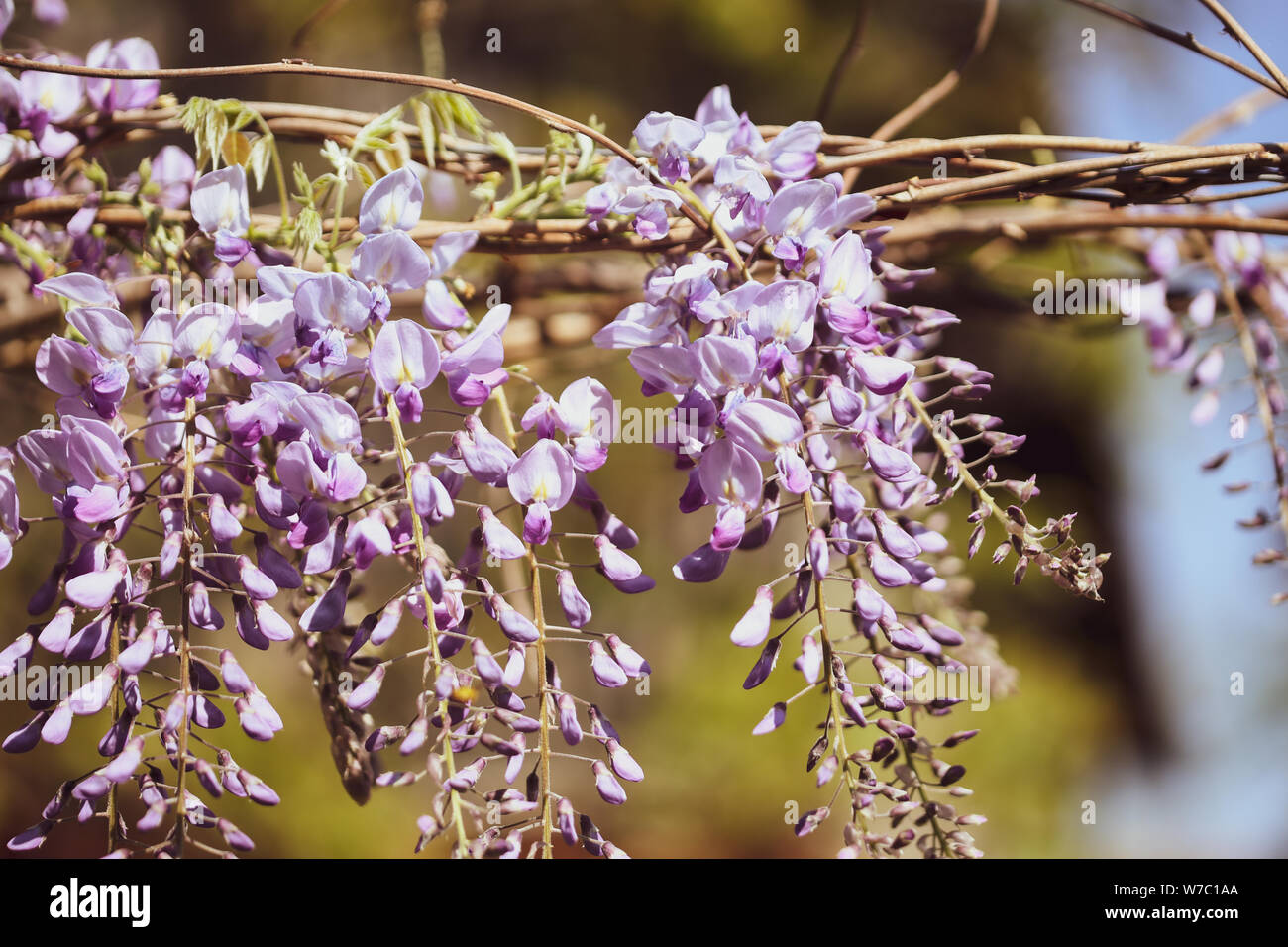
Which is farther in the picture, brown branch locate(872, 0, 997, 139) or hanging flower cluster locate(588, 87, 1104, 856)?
brown branch locate(872, 0, 997, 139)

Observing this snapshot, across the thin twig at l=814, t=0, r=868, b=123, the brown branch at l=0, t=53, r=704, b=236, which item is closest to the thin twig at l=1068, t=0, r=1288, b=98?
Result: the thin twig at l=814, t=0, r=868, b=123

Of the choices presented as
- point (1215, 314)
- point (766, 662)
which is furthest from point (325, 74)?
point (1215, 314)

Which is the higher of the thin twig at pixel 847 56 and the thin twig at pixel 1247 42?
the thin twig at pixel 847 56

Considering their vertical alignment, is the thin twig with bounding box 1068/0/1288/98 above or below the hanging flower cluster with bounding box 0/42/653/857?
above

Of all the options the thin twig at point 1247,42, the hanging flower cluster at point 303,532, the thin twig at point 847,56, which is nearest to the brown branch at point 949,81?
the thin twig at point 847,56

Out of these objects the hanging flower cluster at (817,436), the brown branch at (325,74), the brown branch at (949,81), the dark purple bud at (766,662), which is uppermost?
the brown branch at (949,81)

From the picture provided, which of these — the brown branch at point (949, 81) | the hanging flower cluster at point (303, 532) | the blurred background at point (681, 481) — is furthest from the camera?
the blurred background at point (681, 481)

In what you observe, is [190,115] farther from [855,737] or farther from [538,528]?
[855,737]

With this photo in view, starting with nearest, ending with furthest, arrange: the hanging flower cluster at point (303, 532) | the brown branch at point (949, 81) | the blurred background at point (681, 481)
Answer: the hanging flower cluster at point (303, 532), the brown branch at point (949, 81), the blurred background at point (681, 481)

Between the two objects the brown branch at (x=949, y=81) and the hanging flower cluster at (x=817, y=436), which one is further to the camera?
the brown branch at (x=949, y=81)

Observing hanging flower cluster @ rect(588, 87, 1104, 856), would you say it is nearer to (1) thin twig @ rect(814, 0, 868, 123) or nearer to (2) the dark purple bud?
(2) the dark purple bud

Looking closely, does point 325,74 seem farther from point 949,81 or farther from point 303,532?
point 949,81

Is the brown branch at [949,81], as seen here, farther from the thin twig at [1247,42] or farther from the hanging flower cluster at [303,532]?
the hanging flower cluster at [303,532]

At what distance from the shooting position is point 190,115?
366mm
